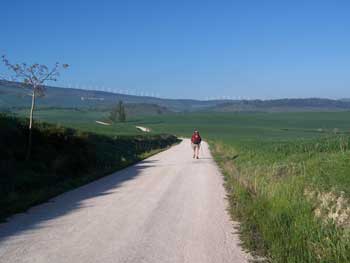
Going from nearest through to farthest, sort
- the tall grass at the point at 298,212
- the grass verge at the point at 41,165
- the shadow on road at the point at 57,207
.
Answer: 1. the tall grass at the point at 298,212
2. the shadow on road at the point at 57,207
3. the grass verge at the point at 41,165

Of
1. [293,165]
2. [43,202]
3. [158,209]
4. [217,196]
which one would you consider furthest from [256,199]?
[43,202]

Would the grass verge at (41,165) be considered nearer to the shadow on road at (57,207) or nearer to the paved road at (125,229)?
the shadow on road at (57,207)

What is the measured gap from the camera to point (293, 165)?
1311 cm

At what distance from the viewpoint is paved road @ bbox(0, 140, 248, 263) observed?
607cm

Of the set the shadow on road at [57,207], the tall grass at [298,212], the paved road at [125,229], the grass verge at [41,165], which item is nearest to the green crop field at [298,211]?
the tall grass at [298,212]

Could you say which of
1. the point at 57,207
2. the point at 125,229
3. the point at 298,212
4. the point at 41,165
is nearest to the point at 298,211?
the point at 298,212

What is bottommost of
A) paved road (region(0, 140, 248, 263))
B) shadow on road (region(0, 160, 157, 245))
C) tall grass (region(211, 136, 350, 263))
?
shadow on road (region(0, 160, 157, 245))

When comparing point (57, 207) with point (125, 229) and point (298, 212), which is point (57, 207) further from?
point (298, 212)

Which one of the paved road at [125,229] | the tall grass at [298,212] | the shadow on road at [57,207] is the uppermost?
the tall grass at [298,212]

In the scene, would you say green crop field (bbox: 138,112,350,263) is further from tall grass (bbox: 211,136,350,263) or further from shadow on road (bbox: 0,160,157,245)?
shadow on road (bbox: 0,160,157,245)

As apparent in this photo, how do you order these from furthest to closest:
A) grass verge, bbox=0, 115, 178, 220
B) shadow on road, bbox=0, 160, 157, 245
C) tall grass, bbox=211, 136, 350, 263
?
grass verge, bbox=0, 115, 178, 220
shadow on road, bbox=0, 160, 157, 245
tall grass, bbox=211, 136, 350, 263

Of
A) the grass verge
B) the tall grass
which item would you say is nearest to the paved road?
the tall grass

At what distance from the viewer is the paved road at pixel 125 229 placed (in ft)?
19.9

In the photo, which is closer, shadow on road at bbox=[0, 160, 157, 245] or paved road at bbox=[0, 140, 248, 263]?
paved road at bbox=[0, 140, 248, 263]
